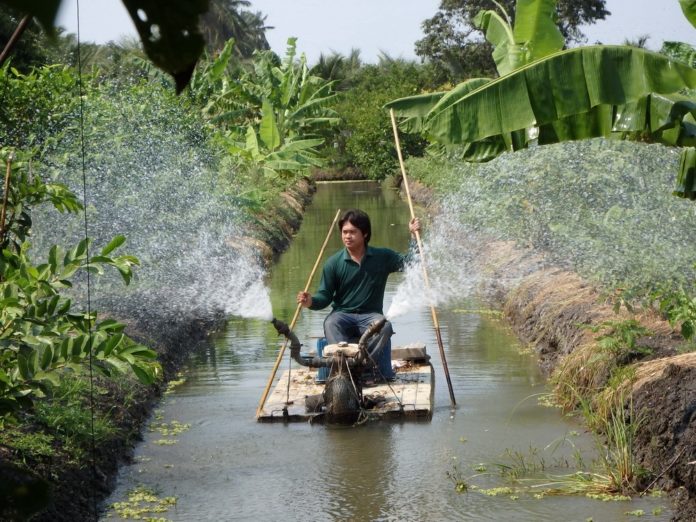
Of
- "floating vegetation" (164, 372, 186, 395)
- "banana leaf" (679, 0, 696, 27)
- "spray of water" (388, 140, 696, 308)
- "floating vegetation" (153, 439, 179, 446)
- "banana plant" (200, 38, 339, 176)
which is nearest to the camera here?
"banana leaf" (679, 0, 696, 27)

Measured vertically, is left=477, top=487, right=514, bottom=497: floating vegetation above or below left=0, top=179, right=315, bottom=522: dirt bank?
below

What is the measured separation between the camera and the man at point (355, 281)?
9180mm

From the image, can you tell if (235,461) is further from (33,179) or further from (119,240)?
(119,240)

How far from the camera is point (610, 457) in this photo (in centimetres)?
720

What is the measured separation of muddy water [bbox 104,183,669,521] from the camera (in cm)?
661

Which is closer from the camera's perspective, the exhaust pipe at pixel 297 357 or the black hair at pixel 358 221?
the exhaust pipe at pixel 297 357

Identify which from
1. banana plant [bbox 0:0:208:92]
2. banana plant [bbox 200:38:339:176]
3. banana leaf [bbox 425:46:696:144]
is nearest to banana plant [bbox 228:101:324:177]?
banana plant [bbox 200:38:339:176]

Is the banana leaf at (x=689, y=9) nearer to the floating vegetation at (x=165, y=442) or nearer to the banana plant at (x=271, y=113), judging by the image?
the floating vegetation at (x=165, y=442)

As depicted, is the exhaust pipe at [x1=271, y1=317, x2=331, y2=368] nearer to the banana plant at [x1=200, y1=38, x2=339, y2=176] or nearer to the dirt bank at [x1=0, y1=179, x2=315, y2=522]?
the dirt bank at [x1=0, y1=179, x2=315, y2=522]

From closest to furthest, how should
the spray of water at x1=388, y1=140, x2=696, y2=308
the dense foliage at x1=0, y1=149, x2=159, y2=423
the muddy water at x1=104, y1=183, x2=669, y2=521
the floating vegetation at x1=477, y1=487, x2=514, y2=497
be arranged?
1. the dense foliage at x1=0, y1=149, x2=159, y2=423
2. the muddy water at x1=104, y1=183, x2=669, y2=521
3. the floating vegetation at x1=477, y1=487, x2=514, y2=497
4. the spray of water at x1=388, y1=140, x2=696, y2=308

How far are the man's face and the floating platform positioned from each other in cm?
110

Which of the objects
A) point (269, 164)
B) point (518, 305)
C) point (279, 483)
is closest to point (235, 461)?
point (279, 483)

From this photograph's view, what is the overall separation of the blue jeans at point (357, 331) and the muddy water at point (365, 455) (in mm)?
550

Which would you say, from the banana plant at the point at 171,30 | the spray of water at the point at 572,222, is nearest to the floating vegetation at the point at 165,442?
the spray of water at the point at 572,222
